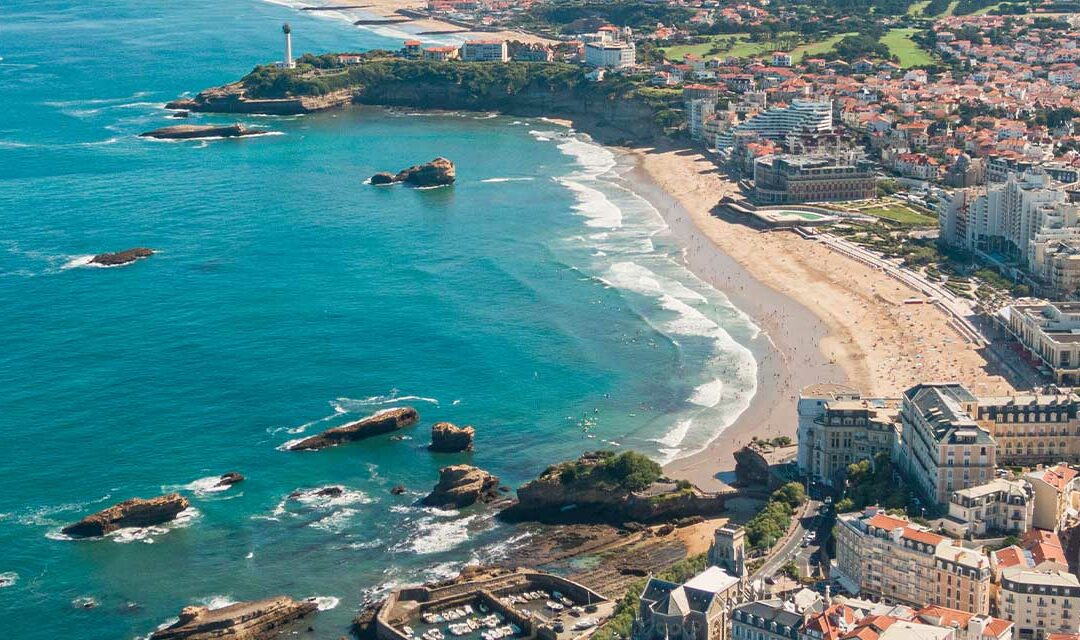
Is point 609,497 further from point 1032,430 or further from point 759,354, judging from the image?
point 759,354

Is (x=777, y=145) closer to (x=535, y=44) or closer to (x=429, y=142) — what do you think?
(x=429, y=142)

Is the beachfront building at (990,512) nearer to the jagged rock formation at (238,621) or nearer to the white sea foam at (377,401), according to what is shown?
the jagged rock formation at (238,621)

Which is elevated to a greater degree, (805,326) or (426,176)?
(426,176)

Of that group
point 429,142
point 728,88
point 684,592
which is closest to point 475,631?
point 684,592

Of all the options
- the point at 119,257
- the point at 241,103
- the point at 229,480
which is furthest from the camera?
the point at 241,103

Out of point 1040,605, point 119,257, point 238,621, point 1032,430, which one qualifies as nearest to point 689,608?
point 1040,605

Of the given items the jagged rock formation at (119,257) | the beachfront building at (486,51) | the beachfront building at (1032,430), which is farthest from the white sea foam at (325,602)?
the beachfront building at (486,51)
